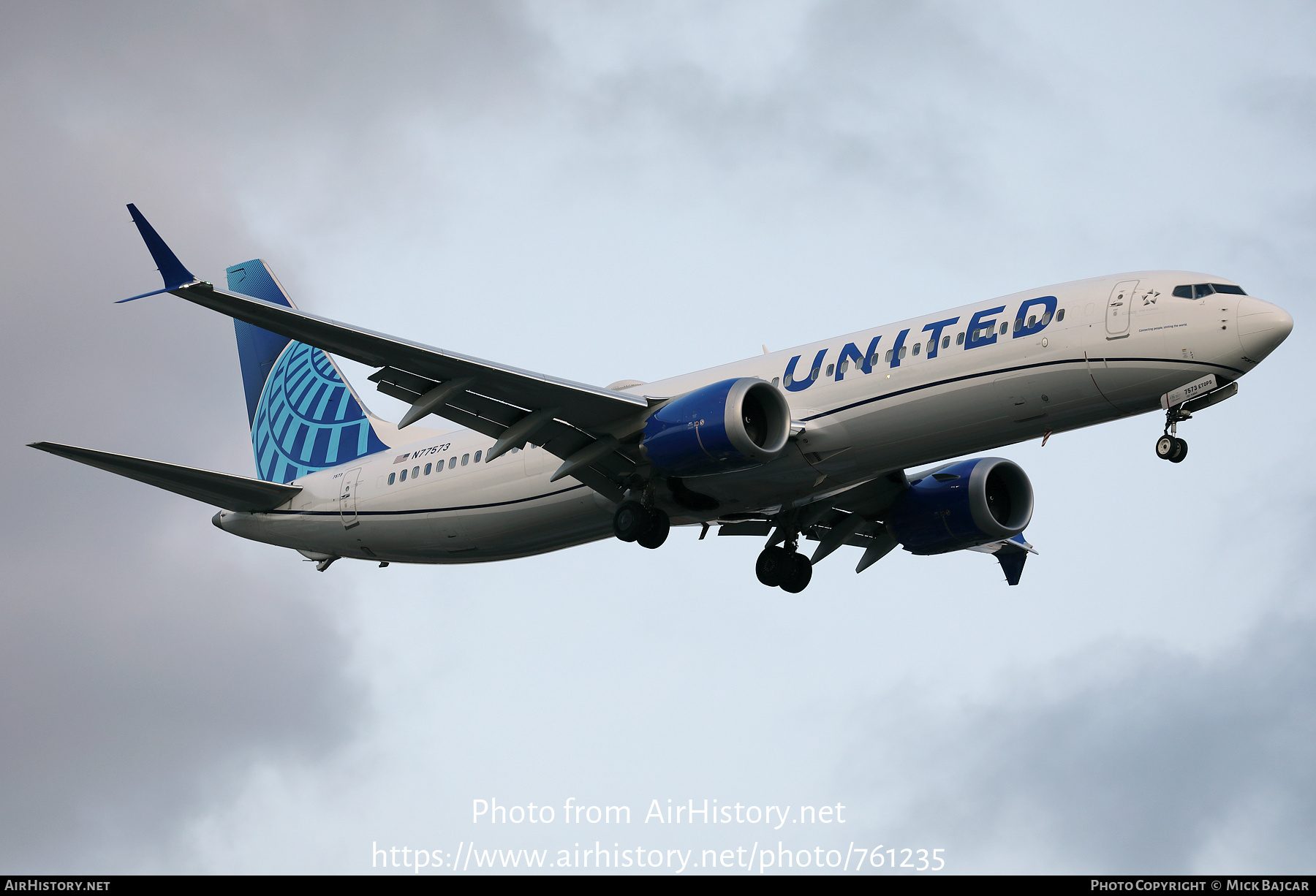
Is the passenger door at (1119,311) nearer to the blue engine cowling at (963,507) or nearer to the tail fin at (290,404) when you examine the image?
the blue engine cowling at (963,507)

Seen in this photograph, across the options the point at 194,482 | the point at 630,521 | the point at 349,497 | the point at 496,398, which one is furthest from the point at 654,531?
the point at 194,482

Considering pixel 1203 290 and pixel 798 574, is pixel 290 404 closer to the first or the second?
pixel 798 574

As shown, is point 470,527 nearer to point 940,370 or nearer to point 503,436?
point 503,436

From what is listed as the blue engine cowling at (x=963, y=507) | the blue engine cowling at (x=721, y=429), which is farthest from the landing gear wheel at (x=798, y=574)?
the blue engine cowling at (x=721, y=429)

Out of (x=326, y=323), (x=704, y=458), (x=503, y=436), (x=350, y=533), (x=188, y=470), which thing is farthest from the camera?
(x=350, y=533)

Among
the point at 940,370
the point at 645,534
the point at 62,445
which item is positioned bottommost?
the point at 62,445

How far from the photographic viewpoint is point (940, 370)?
25.2 meters

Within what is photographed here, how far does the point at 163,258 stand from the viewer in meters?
22.0

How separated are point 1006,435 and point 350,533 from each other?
15.7 meters

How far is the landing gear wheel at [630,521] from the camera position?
27859 mm

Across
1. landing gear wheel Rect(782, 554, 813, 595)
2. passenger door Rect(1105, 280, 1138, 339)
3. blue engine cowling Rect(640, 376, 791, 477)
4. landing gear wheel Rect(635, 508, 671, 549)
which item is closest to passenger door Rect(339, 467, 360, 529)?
landing gear wheel Rect(635, 508, 671, 549)

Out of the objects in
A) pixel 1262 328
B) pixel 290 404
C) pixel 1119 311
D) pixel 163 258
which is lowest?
pixel 163 258

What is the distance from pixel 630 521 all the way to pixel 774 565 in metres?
5.47

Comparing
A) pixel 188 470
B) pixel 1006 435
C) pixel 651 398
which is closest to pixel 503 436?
pixel 651 398
